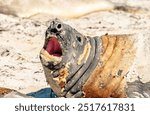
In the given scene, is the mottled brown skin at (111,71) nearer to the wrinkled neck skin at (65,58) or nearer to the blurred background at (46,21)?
the wrinkled neck skin at (65,58)

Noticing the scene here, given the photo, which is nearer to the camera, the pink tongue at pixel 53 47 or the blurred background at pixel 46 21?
the pink tongue at pixel 53 47

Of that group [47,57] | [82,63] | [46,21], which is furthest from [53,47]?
[46,21]

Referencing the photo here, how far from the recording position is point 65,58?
5637mm

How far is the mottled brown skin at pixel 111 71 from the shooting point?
5.79 metres

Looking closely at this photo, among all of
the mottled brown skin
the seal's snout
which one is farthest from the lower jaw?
the mottled brown skin

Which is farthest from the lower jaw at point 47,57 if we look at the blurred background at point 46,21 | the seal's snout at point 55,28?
the blurred background at point 46,21

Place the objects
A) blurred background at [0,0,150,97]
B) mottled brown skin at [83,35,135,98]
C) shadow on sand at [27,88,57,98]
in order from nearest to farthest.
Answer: mottled brown skin at [83,35,135,98]
shadow on sand at [27,88,57,98]
blurred background at [0,0,150,97]

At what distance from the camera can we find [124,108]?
5.77 m

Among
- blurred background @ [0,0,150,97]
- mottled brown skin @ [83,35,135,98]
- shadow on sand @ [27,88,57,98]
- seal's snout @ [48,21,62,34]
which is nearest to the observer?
seal's snout @ [48,21,62,34]

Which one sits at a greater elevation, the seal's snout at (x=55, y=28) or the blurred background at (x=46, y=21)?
the seal's snout at (x=55, y=28)

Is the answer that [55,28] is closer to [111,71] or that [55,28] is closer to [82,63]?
[82,63]

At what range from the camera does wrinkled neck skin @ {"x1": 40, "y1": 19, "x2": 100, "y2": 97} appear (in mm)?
5598

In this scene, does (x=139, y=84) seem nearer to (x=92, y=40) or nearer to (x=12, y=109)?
(x=92, y=40)

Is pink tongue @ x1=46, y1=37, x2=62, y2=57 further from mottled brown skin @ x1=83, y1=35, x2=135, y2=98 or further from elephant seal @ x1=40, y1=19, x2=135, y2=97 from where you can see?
mottled brown skin @ x1=83, y1=35, x2=135, y2=98
